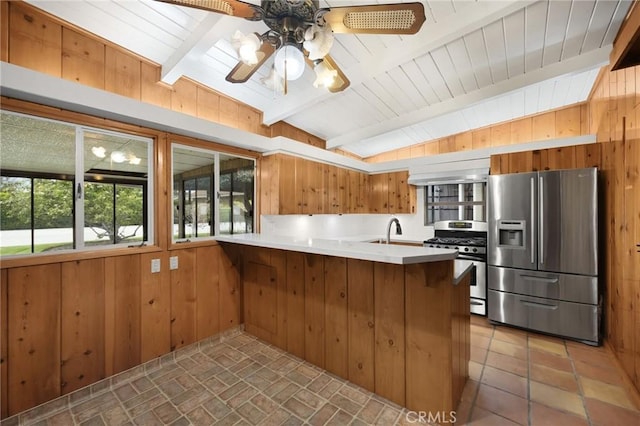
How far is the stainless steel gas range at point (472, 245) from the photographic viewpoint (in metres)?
3.38

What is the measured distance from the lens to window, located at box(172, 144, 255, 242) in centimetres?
263

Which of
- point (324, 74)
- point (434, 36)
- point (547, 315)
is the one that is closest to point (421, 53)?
point (434, 36)

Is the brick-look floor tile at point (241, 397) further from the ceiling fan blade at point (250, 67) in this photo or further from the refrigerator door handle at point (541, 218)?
the refrigerator door handle at point (541, 218)

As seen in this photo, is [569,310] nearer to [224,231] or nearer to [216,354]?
[216,354]

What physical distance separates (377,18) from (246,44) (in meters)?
0.70

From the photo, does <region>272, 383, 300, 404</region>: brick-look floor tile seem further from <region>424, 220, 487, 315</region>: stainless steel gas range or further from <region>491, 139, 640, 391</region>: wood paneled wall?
<region>491, 139, 640, 391</region>: wood paneled wall

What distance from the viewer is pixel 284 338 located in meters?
2.53

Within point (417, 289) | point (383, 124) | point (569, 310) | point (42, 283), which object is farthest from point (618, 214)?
point (42, 283)

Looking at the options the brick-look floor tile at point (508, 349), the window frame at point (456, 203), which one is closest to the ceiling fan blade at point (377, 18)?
the brick-look floor tile at point (508, 349)

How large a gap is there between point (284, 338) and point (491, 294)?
2534 millimetres

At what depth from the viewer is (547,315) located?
282 centimetres

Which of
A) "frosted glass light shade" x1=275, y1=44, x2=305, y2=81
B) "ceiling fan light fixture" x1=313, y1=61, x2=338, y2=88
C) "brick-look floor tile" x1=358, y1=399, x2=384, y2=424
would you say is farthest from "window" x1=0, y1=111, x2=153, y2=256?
"brick-look floor tile" x1=358, y1=399, x2=384, y2=424

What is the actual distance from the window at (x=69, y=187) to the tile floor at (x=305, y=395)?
117 cm

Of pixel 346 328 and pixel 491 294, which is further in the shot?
pixel 491 294
